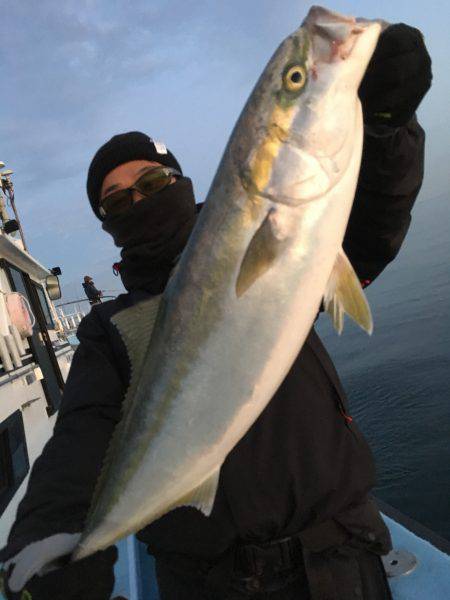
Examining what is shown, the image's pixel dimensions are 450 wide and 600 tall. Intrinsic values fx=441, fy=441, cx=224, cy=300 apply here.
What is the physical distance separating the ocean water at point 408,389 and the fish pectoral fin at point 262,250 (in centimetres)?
664

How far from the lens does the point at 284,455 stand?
7.95 ft

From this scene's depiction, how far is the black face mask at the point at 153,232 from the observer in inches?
115

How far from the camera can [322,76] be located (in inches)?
73.8

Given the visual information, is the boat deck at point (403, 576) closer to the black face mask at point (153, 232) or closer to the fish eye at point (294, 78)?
the black face mask at point (153, 232)

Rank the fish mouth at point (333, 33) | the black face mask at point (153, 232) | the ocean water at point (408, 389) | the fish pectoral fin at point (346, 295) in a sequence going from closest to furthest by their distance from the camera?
the fish mouth at point (333, 33), the fish pectoral fin at point (346, 295), the black face mask at point (153, 232), the ocean water at point (408, 389)

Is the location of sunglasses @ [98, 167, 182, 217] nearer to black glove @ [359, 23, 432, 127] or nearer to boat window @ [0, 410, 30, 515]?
black glove @ [359, 23, 432, 127]

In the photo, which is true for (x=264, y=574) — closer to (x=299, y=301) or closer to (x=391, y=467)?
(x=299, y=301)

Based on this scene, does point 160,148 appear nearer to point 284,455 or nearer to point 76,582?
point 284,455

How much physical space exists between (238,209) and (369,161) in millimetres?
865

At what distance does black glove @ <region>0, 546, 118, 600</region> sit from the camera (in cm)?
212

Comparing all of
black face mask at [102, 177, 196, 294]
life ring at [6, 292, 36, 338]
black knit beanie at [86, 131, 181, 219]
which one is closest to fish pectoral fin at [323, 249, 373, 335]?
black face mask at [102, 177, 196, 294]

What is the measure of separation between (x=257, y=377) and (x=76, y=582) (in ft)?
4.78

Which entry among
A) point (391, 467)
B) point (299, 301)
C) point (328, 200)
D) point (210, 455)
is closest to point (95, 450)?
point (210, 455)

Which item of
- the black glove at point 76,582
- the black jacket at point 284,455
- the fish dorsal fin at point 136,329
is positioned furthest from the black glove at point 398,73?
the black glove at point 76,582
